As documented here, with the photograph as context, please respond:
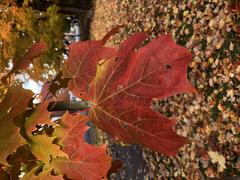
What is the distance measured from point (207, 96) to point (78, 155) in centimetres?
330

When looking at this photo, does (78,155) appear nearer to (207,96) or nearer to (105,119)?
(105,119)

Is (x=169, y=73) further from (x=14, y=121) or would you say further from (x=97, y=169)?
(x=14, y=121)

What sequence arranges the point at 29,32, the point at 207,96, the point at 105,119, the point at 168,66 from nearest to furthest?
1. the point at 168,66
2. the point at 105,119
3. the point at 207,96
4. the point at 29,32

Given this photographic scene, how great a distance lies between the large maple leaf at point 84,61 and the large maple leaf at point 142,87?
17 cm

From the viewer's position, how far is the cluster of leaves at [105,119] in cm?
100

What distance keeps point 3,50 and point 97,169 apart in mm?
11097

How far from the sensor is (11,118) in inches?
42.3

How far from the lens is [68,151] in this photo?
1.15 metres

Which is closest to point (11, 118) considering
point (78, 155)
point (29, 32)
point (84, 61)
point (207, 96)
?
point (78, 155)

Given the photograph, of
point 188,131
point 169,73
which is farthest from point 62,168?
point 188,131

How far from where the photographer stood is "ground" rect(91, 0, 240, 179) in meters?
3.77

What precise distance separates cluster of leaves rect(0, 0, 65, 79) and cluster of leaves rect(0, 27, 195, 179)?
9192 mm

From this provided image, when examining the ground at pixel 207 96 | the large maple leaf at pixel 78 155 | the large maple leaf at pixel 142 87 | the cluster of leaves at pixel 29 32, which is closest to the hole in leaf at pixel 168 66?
the large maple leaf at pixel 142 87

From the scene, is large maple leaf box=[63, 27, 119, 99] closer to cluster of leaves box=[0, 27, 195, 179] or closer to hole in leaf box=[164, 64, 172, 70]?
cluster of leaves box=[0, 27, 195, 179]
